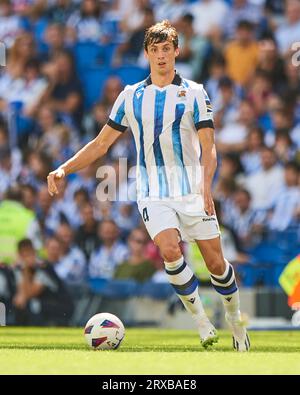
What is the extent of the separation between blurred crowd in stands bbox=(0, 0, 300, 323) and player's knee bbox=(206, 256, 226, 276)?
5238 millimetres

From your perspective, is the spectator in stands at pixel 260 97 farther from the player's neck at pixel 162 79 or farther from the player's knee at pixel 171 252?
the player's knee at pixel 171 252

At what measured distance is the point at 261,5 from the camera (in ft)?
57.6

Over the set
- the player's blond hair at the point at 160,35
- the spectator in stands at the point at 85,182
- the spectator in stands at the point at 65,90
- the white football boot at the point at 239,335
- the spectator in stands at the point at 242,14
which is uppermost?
the spectator in stands at the point at 242,14

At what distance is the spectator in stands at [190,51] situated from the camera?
677 inches

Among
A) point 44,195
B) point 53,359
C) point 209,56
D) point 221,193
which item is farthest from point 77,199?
point 53,359

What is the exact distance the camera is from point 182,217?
8.72 meters

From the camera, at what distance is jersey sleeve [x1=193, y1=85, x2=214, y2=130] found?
28.3 feet

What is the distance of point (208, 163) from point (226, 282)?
881 mm

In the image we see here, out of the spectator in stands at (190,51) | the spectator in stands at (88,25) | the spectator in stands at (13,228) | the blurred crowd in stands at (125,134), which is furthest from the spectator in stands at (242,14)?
the spectator in stands at (13,228)

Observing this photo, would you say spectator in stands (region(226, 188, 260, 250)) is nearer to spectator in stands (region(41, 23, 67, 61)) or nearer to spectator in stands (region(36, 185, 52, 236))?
spectator in stands (region(36, 185, 52, 236))

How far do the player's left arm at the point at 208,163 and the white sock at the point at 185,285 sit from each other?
46cm

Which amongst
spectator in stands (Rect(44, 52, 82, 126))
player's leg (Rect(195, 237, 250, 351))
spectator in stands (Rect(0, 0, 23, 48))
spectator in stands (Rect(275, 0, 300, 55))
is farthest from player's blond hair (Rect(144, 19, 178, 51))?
spectator in stands (Rect(0, 0, 23, 48))

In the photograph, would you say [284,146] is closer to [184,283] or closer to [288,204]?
[288,204]

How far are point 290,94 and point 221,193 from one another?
1795mm
